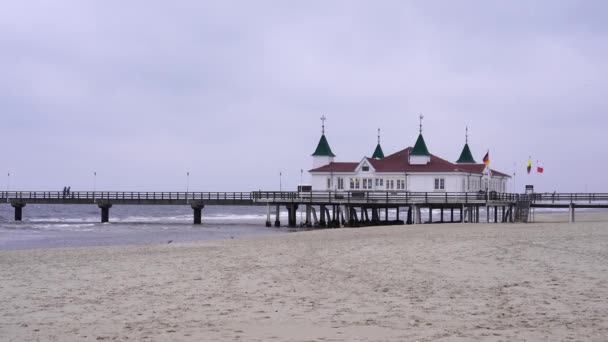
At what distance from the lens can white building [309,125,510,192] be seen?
5112 cm

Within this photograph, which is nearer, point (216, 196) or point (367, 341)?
point (367, 341)

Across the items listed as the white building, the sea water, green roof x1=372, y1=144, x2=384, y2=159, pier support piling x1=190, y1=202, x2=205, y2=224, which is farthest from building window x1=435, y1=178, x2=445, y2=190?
pier support piling x1=190, y1=202, x2=205, y2=224

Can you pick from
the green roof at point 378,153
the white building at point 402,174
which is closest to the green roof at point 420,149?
the white building at point 402,174

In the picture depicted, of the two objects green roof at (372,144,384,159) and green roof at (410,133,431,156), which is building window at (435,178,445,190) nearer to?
green roof at (410,133,431,156)

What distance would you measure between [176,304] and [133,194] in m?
51.9

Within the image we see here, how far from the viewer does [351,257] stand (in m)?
19.2

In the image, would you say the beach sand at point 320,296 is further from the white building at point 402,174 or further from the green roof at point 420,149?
the green roof at point 420,149

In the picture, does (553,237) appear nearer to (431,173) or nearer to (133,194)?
(431,173)

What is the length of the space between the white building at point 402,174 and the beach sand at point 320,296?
101 ft

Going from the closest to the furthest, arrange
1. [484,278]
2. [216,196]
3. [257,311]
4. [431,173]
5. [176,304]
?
[257,311], [176,304], [484,278], [431,173], [216,196]

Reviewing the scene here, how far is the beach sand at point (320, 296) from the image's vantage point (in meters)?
9.41

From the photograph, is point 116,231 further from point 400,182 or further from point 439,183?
point 439,183

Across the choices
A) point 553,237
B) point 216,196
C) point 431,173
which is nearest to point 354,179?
point 431,173

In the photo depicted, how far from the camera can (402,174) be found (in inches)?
2045
